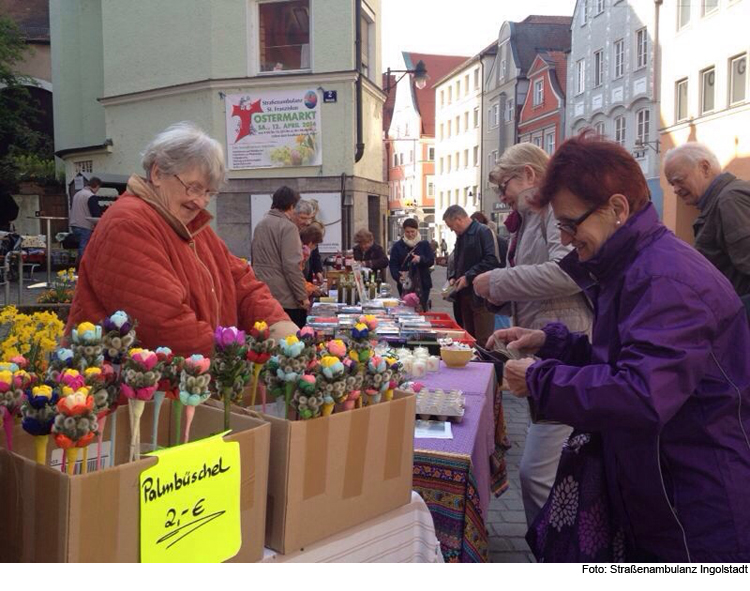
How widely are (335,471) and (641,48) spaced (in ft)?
85.7

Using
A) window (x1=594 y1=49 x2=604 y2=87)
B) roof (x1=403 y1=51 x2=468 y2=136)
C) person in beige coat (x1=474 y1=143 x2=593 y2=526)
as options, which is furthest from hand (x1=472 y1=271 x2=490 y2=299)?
roof (x1=403 y1=51 x2=468 y2=136)

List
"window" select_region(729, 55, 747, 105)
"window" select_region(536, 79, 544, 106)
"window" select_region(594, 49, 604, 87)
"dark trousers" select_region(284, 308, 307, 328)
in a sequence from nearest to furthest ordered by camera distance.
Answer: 1. "dark trousers" select_region(284, 308, 307, 328)
2. "window" select_region(729, 55, 747, 105)
3. "window" select_region(594, 49, 604, 87)
4. "window" select_region(536, 79, 544, 106)

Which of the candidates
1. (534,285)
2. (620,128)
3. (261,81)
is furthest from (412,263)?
(620,128)

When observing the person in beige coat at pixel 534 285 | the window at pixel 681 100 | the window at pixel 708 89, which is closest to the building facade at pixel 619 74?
the window at pixel 681 100

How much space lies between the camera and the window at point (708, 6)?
1902 centimetres

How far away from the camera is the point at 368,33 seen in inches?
559

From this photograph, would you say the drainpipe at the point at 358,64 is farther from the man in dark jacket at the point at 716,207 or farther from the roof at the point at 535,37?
the roof at the point at 535,37

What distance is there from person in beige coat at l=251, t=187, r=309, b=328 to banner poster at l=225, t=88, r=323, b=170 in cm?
750

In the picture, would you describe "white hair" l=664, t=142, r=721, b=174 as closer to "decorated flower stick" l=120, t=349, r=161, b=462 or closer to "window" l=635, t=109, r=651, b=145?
"decorated flower stick" l=120, t=349, r=161, b=462

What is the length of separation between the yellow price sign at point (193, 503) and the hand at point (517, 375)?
77 centimetres

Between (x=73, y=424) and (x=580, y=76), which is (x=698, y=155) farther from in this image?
(x=580, y=76)

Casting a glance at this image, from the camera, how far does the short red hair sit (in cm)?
183

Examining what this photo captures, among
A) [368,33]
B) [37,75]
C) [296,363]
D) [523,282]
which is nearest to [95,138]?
[368,33]

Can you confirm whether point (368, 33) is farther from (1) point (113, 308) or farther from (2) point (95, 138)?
(1) point (113, 308)
